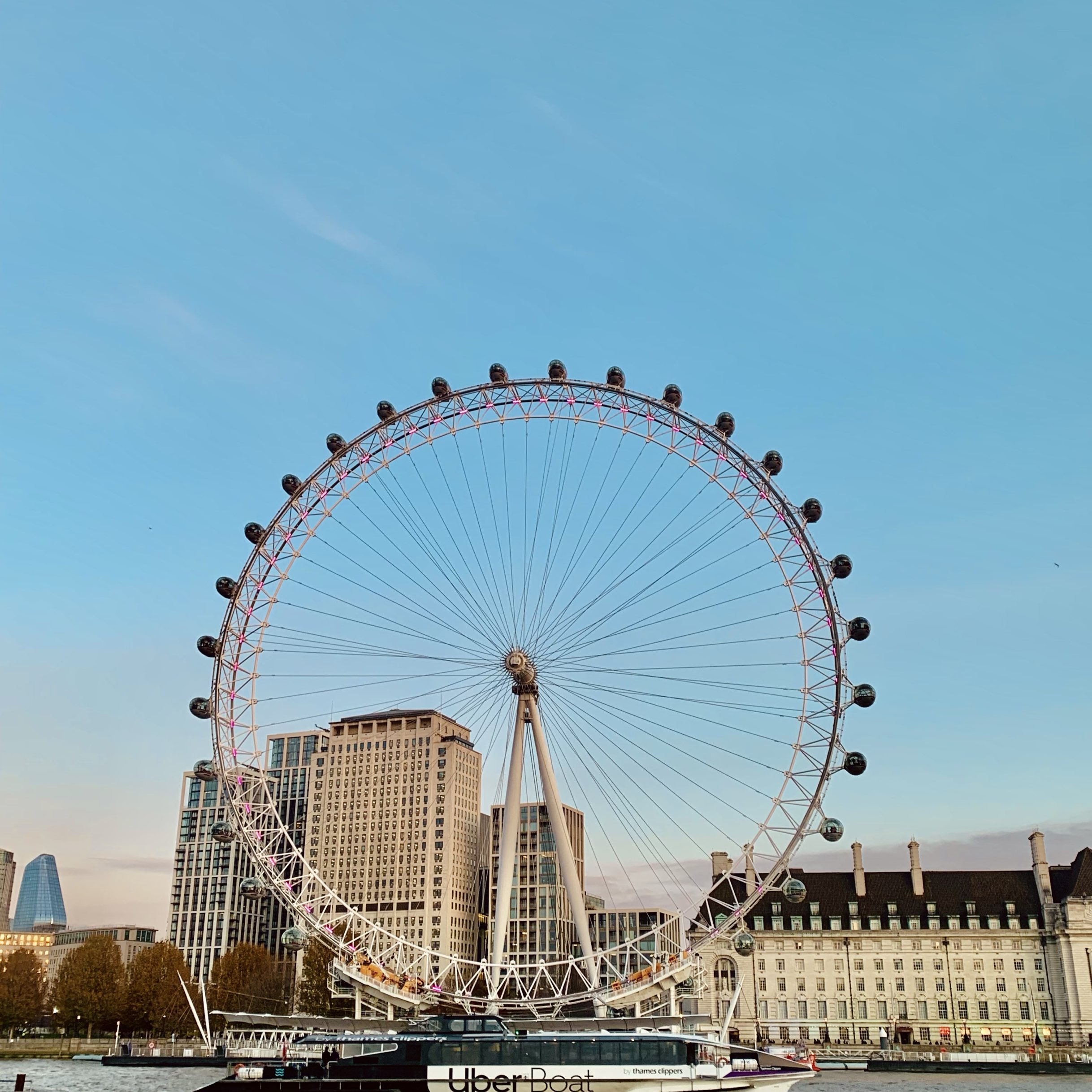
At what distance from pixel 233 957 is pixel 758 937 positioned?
68.8 meters

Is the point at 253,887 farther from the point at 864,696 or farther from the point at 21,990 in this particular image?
the point at 21,990

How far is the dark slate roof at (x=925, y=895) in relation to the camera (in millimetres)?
133750

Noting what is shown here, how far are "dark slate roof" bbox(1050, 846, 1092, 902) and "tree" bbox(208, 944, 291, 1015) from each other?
88508 mm

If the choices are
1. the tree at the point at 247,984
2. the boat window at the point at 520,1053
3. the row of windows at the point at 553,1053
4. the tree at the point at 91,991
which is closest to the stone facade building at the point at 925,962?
the tree at the point at 247,984

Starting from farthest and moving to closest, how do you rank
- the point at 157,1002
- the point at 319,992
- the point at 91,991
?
1. the point at 157,1002
2. the point at 91,991
3. the point at 319,992

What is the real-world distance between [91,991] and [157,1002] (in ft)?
24.1

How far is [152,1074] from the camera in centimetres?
8675

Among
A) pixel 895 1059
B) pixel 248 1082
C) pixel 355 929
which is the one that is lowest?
pixel 895 1059

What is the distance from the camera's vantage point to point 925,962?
132 meters

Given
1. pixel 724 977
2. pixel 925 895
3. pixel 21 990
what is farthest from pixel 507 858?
pixel 21 990

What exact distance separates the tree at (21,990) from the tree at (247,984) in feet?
66.6

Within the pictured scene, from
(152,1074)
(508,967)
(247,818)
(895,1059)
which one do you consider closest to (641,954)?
(508,967)

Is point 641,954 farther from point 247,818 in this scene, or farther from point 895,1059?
point 895,1059

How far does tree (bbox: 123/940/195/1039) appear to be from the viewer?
5340 inches
